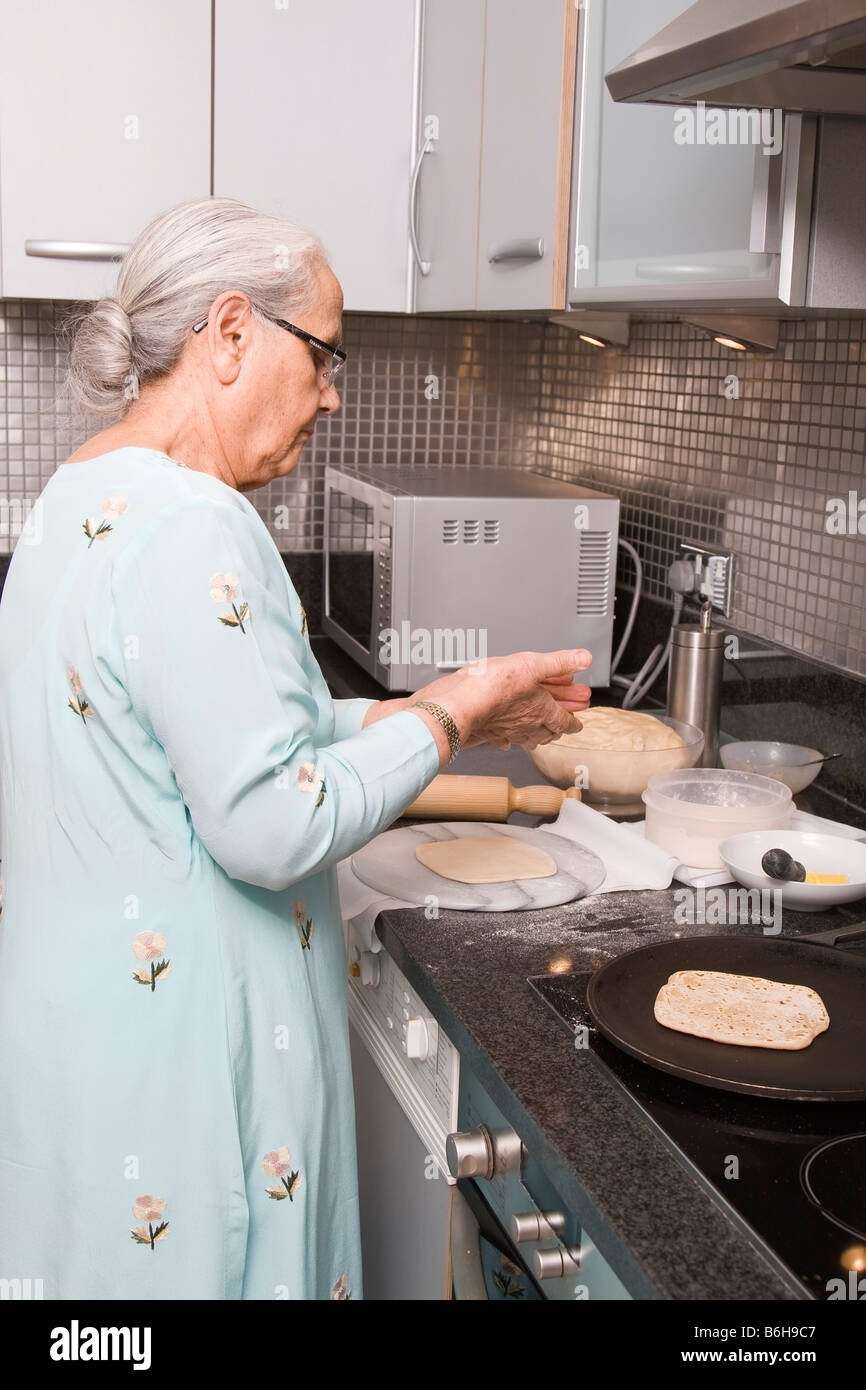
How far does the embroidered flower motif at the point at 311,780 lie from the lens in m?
0.96

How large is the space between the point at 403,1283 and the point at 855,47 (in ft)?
3.91

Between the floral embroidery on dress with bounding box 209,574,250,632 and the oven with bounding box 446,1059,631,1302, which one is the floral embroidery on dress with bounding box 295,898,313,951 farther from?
the floral embroidery on dress with bounding box 209,574,250,632

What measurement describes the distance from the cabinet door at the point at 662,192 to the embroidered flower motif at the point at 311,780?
0.62 m

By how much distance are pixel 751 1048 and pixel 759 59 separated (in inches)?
29.1

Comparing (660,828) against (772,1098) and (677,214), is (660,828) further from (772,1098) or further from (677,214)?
(677,214)

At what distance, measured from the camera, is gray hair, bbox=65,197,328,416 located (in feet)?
3.38

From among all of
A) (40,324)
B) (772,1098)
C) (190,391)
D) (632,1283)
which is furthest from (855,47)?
(40,324)

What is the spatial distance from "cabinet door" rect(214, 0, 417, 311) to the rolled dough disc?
1069 mm

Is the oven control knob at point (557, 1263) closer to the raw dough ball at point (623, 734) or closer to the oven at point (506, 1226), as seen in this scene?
the oven at point (506, 1226)

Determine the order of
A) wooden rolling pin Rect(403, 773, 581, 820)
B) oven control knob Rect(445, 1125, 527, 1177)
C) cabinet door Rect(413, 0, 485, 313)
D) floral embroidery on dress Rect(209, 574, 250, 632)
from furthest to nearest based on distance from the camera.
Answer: cabinet door Rect(413, 0, 485, 313) → wooden rolling pin Rect(403, 773, 581, 820) → oven control knob Rect(445, 1125, 527, 1177) → floral embroidery on dress Rect(209, 574, 250, 632)


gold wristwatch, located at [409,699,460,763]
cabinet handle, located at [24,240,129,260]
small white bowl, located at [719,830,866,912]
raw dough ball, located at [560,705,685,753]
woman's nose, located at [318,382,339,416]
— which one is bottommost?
small white bowl, located at [719,830,866,912]

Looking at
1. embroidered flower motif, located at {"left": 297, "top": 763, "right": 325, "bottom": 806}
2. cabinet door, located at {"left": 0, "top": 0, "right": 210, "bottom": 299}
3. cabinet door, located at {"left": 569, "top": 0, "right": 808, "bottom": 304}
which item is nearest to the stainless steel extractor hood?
cabinet door, located at {"left": 569, "top": 0, "right": 808, "bottom": 304}

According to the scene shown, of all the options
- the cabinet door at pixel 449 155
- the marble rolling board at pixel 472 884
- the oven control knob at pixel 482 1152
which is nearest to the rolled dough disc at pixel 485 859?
the marble rolling board at pixel 472 884

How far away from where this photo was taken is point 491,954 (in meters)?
1.22
